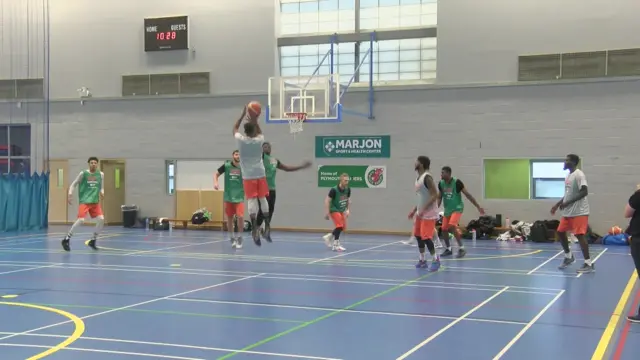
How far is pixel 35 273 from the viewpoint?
12.7 m

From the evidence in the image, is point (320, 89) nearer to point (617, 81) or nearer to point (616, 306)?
point (617, 81)

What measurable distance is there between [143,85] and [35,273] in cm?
1499

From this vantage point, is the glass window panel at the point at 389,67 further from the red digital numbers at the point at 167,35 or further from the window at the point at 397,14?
the red digital numbers at the point at 167,35

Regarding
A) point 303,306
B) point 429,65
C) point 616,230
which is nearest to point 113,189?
point 429,65

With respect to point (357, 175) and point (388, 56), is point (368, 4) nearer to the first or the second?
point (388, 56)

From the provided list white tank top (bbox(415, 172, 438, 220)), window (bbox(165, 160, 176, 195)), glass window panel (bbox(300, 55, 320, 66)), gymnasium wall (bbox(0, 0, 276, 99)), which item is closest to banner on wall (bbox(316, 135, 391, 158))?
glass window panel (bbox(300, 55, 320, 66))

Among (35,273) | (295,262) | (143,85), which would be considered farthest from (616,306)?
(143,85)

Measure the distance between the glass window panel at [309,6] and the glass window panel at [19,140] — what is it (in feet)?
40.7

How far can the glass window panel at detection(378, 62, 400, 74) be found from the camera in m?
23.9

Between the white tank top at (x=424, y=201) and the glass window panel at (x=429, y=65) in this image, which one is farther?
the glass window panel at (x=429, y=65)

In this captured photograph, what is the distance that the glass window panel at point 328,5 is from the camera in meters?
24.5

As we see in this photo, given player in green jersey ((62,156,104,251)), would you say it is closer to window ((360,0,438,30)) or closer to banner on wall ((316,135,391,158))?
banner on wall ((316,135,391,158))

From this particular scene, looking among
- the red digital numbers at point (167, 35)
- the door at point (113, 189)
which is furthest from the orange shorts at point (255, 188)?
the door at point (113, 189)

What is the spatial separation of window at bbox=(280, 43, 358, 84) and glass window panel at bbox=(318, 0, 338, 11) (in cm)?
135
